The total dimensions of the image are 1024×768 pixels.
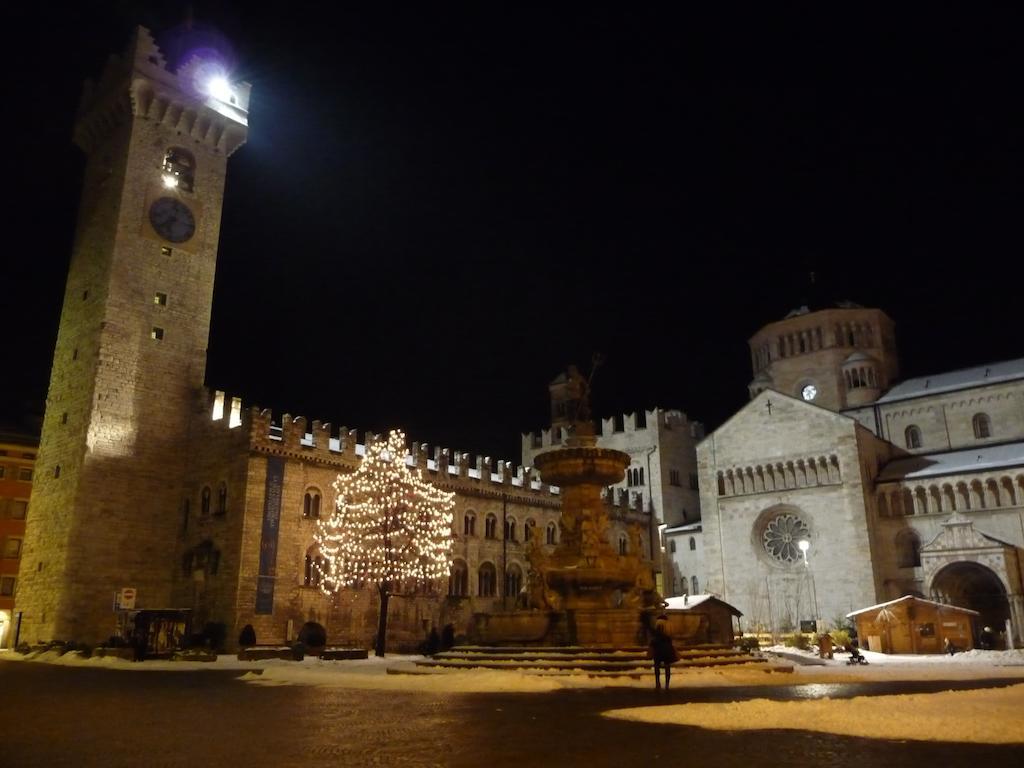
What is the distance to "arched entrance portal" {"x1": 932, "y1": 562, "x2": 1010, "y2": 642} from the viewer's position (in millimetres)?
45188

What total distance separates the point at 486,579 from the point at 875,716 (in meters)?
37.7

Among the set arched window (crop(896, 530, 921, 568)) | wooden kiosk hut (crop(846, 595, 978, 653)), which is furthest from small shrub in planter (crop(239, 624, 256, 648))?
arched window (crop(896, 530, 921, 568))

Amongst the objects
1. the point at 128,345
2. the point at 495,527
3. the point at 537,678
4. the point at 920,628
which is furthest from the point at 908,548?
the point at 128,345

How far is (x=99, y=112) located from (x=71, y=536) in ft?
79.2

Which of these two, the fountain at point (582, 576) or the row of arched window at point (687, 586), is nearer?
the fountain at point (582, 576)

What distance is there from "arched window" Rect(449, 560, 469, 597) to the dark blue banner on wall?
1152 cm

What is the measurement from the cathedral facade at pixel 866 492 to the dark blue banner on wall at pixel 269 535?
27.4 meters

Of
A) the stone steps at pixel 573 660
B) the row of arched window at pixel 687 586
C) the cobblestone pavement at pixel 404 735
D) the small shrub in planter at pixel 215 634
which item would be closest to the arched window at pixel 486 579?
the small shrub in planter at pixel 215 634

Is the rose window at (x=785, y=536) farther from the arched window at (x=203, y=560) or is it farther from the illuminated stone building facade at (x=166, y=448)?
the arched window at (x=203, y=560)

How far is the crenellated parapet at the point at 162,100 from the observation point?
141 ft

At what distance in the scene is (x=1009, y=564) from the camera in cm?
4325

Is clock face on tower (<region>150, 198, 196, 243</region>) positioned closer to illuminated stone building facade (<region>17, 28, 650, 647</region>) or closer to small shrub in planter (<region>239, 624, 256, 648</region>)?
illuminated stone building facade (<region>17, 28, 650, 647</region>)

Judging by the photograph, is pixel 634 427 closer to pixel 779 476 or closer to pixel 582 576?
pixel 779 476

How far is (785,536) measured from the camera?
5381 cm
